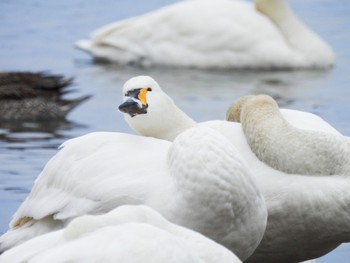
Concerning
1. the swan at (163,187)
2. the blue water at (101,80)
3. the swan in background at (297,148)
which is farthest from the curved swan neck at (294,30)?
the swan at (163,187)

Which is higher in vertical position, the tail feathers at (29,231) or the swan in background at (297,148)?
the swan in background at (297,148)

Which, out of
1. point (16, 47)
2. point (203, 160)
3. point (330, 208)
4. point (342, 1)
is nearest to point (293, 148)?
point (330, 208)

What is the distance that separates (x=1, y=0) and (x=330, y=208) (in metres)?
11.2

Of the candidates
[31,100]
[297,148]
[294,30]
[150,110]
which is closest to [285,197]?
[297,148]

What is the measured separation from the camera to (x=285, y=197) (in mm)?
5934

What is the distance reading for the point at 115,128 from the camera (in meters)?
9.84

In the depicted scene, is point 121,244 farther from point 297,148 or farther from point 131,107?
point 297,148

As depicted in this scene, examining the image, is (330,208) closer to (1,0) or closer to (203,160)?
(203,160)

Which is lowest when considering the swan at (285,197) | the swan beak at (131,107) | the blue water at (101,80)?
the blue water at (101,80)

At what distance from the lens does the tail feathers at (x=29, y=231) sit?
18.8ft

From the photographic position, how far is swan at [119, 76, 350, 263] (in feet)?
19.4

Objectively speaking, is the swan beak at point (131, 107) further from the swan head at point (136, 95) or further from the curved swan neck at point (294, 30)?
the curved swan neck at point (294, 30)

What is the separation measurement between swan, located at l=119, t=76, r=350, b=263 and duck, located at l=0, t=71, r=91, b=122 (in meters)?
4.88

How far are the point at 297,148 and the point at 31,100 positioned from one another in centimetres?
525
